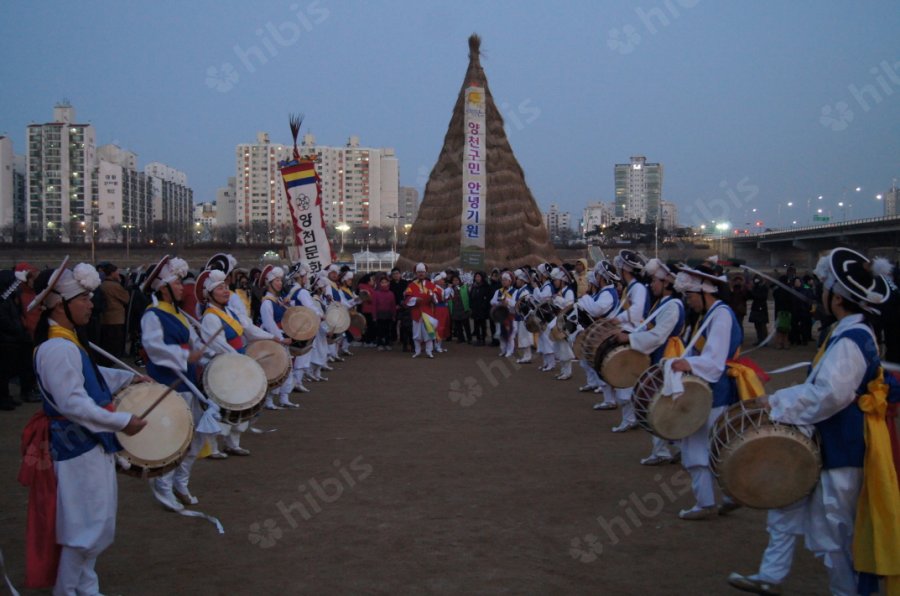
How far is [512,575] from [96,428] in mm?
2492

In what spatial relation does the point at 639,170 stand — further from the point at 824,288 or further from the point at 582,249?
the point at 824,288

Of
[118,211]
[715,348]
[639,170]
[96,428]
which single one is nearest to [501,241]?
[715,348]

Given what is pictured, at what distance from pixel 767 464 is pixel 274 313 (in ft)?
23.7

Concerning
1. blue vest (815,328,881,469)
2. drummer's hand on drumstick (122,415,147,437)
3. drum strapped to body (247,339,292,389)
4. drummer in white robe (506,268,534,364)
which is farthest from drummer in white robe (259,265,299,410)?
blue vest (815,328,881,469)

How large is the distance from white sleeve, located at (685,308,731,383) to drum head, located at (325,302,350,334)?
9021 mm

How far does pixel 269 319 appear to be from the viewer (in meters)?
9.45

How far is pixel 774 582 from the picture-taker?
4.22 m

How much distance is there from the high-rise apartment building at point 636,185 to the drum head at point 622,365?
A: 129532 mm

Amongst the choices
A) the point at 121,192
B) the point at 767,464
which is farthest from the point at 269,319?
the point at 121,192

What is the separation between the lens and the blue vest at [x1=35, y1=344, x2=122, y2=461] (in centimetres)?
382

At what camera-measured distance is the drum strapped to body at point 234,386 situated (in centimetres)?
591

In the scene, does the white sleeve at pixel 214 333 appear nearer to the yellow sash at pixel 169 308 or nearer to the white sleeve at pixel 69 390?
the yellow sash at pixel 169 308

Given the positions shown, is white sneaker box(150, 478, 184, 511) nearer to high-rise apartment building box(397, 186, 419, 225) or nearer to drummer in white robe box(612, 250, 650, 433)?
drummer in white robe box(612, 250, 650, 433)

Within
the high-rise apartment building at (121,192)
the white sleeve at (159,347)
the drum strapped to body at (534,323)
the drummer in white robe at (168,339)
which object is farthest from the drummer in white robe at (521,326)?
the high-rise apartment building at (121,192)
